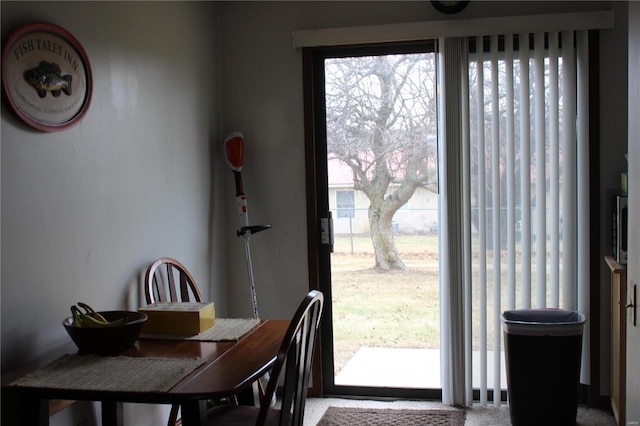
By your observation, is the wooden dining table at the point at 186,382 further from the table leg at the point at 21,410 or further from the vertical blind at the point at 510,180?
the vertical blind at the point at 510,180

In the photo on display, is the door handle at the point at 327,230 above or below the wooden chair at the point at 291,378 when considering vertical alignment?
above

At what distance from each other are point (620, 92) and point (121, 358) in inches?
107

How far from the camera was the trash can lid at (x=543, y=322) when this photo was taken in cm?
300

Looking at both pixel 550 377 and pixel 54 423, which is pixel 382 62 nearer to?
pixel 550 377

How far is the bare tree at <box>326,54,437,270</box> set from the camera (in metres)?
3.49

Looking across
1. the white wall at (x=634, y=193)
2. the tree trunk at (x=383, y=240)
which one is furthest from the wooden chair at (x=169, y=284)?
the white wall at (x=634, y=193)

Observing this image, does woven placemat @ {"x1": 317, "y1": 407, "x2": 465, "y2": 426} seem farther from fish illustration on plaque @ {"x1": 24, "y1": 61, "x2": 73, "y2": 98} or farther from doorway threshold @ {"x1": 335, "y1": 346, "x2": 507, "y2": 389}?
fish illustration on plaque @ {"x1": 24, "y1": 61, "x2": 73, "y2": 98}

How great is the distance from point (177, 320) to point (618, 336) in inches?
81.3

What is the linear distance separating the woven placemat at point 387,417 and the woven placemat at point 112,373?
4.87ft

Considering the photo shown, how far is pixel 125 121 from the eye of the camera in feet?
8.55

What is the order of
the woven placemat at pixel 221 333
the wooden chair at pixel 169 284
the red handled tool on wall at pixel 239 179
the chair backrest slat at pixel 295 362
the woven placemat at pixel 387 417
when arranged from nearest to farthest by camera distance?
the chair backrest slat at pixel 295 362
the woven placemat at pixel 221 333
the wooden chair at pixel 169 284
the woven placemat at pixel 387 417
the red handled tool on wall at pixel 239 179

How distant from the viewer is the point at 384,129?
139 inches

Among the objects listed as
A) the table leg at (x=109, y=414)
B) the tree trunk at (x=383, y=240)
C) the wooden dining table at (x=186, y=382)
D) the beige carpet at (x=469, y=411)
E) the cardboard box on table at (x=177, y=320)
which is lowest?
the beige carpet at (x=469, y=411)

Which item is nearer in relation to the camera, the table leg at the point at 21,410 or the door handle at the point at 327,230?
the table leg at the point at 21,410
